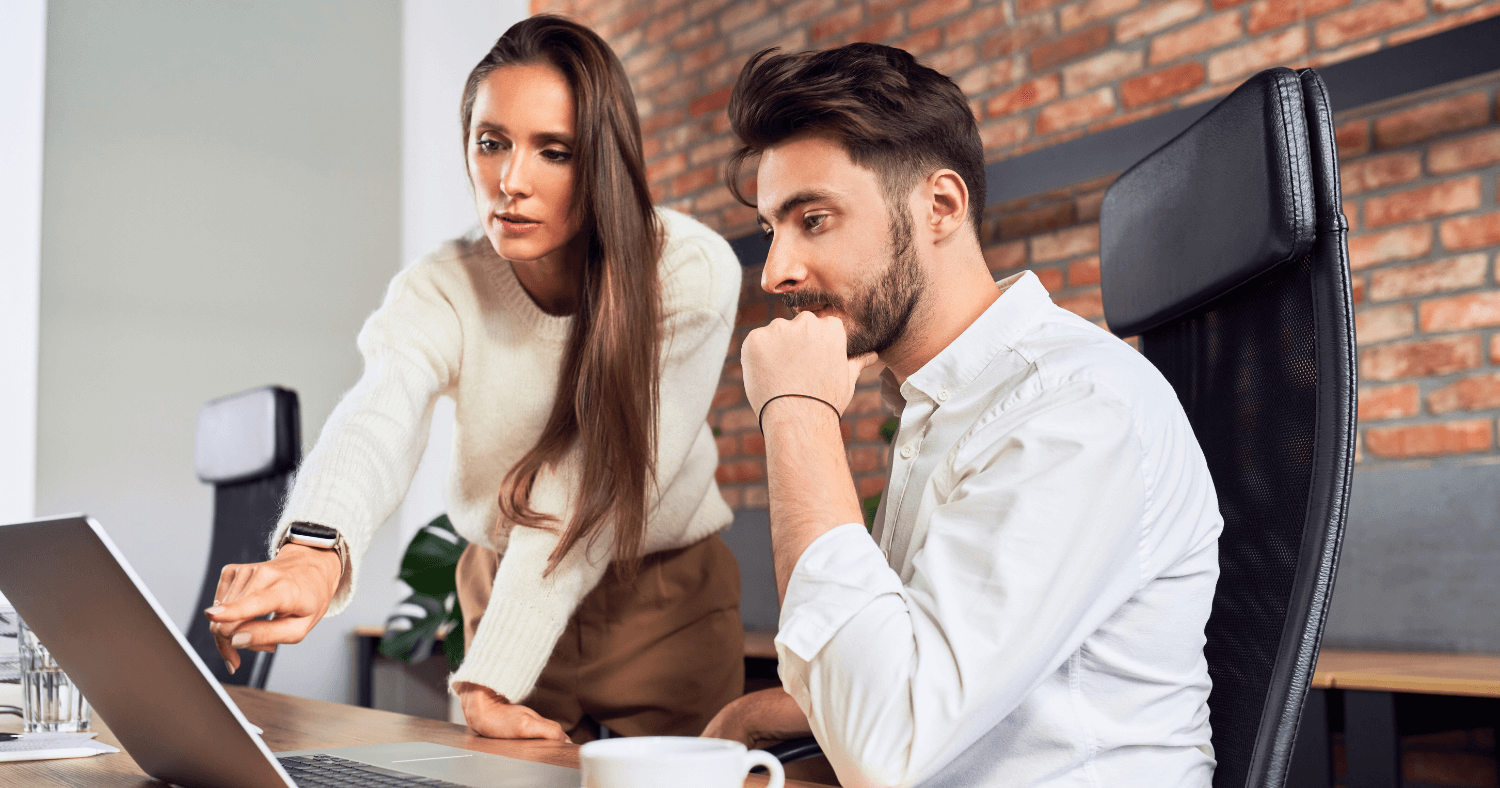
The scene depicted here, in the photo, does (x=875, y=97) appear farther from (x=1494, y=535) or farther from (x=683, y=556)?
(x=1494, y=535)

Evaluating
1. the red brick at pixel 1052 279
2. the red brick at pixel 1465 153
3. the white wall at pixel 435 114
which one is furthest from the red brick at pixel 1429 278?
the white wall at pixel 435 114

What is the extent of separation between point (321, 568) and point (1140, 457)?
719mm

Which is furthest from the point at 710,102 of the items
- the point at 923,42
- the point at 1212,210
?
the point at 1212,210

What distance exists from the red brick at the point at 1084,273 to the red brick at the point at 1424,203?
2.04 ft

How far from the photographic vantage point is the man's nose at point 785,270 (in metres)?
1.09

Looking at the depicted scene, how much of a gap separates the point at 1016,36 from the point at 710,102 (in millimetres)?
1222

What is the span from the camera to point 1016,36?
9.99 feet

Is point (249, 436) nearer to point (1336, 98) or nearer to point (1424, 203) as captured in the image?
point (1336, 98)

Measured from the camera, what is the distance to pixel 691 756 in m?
0.56

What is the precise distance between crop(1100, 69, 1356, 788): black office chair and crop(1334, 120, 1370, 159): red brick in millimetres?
1600

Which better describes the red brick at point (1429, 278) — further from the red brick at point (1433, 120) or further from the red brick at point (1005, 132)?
the red brick at point (1005, 132)

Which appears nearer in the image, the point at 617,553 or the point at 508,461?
the point at 617,553

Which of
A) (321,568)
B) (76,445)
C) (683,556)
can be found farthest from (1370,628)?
(76,445)

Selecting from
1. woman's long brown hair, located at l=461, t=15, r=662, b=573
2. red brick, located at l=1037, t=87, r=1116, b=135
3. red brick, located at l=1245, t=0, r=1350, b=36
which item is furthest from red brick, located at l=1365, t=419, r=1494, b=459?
woman's long brown hair, located at l=461, t=15, r=662, b=573
